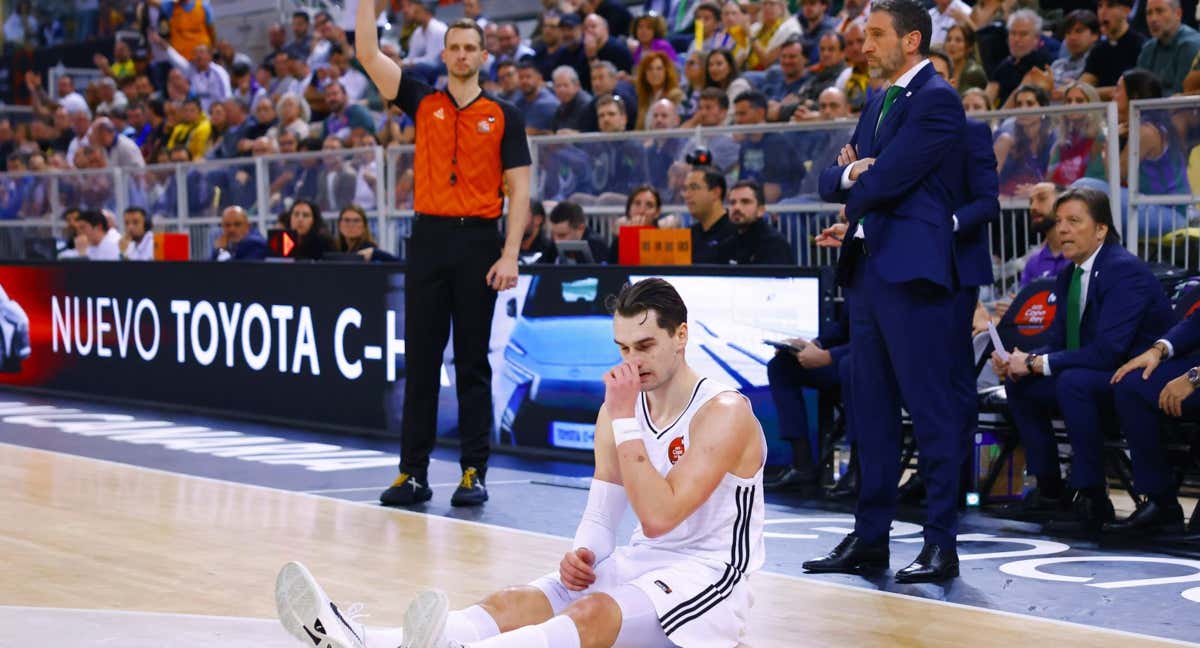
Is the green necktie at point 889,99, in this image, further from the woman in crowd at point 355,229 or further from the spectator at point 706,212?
the woman in crowd at point 355,229

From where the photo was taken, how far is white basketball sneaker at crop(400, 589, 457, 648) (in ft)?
12.7

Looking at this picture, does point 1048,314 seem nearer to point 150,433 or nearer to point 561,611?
point 561,611

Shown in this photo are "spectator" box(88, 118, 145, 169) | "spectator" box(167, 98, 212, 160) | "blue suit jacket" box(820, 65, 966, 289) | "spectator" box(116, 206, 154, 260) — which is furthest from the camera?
"spectator" box(88, 118, 145, 169)

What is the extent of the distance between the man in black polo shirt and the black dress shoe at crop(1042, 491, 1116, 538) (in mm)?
4955

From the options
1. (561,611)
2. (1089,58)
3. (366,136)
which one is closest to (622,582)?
(561,611)

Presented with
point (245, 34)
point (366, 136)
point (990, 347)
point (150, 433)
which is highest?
point (245, 34)

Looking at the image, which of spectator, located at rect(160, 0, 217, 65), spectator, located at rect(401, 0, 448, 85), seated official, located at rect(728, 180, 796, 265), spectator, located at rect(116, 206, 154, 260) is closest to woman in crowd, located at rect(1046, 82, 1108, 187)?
seated official, located at rect(728, 180, 796, 265)

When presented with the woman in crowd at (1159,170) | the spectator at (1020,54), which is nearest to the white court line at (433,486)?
the woman in crowd at (1159,170)

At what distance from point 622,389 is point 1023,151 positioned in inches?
241

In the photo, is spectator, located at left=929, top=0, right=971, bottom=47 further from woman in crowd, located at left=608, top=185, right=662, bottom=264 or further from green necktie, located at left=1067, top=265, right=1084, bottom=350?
green necktie, located at left=1067, top=265, right=1084, bottom=350

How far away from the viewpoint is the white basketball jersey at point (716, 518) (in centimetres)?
440

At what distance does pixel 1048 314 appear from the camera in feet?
27.3

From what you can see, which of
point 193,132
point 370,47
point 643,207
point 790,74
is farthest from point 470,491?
point 193,132

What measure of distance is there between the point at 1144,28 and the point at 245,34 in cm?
1489
